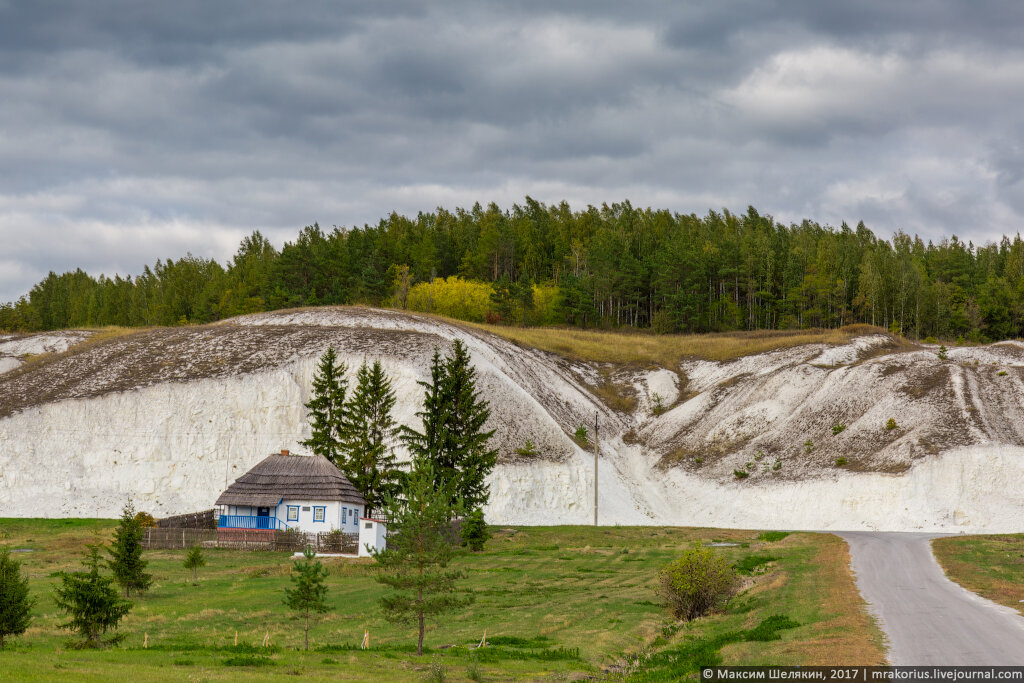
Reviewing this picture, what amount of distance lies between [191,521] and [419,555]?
39.5 meters

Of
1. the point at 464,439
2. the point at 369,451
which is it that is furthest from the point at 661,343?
the point at 464,439

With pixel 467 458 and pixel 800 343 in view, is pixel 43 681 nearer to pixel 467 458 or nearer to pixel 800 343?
pixel 467 458

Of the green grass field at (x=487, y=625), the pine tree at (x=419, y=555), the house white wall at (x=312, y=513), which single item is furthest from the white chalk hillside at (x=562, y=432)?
the pine tree at (x=419, y=555)

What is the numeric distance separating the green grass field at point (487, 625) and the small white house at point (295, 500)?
257 inches

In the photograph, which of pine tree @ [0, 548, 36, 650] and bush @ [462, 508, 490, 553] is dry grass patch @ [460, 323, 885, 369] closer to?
bush @ [462, 508, 490, 553]

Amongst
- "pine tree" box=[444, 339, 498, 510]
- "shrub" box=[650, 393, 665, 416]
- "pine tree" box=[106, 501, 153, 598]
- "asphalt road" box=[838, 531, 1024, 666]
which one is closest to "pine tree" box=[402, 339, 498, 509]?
"pine tree" box=[444, 339, 498, 510]

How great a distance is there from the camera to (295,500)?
60750mm

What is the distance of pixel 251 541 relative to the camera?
187ft

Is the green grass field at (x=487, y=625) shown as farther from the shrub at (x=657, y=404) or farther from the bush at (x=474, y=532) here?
the shrub at (x=657, y=404)

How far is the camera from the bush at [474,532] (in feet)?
178

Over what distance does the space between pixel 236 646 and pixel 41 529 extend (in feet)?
133

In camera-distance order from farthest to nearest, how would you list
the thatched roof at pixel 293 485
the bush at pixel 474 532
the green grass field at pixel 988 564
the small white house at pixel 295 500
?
the thatched roof at pixel 293 485 < the small white house at pixel 295 500 < the bush at pixel 474 532 < the green grass field at pixel 988 564

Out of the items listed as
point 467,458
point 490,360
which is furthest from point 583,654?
point 490,360

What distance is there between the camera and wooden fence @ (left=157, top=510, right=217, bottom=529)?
59.9m
